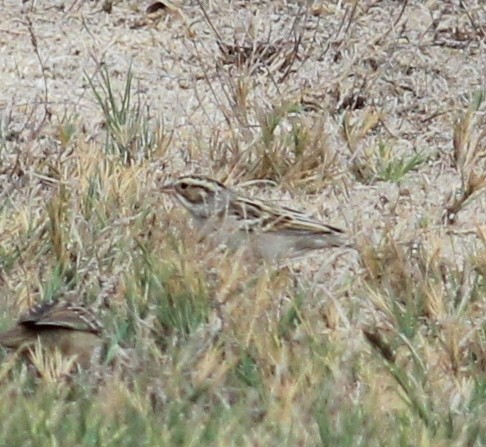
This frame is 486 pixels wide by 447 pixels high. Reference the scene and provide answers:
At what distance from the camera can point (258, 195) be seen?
6.68m

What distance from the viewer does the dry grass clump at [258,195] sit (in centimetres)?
426

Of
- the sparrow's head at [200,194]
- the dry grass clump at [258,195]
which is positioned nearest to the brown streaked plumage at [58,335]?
the dry grass clump at [258,195]

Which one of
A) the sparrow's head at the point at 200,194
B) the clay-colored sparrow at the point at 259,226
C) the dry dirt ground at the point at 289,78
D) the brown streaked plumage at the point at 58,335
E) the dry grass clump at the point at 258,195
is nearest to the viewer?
the dry grass clump at the point at 258,195

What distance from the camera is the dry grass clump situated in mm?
4258

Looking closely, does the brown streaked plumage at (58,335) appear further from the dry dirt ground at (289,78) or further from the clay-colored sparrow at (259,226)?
the dry dirt ground at (289,78)

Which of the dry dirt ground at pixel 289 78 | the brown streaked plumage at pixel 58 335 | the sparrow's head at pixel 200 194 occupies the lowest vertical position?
the dry dirt ground at pixel 289 78

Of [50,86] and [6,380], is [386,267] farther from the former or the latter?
[50,86]

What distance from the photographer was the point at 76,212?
596 cm

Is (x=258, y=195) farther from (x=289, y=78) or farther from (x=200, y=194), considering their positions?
(x=289, y=78)

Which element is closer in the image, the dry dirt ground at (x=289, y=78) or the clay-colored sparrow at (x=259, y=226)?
the clay-colored sparrow at (x=259, y=226)

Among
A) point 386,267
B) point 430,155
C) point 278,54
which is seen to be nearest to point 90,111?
point 278,54

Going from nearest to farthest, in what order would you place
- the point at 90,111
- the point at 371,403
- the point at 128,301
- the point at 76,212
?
the point at 371,403 → the point at 128,301 → the point at 76,212 → the point at 90,111

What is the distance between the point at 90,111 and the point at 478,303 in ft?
9.79

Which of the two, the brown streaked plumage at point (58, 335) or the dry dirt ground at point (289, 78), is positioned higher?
the brown streaked plumage at point (58, 335)
